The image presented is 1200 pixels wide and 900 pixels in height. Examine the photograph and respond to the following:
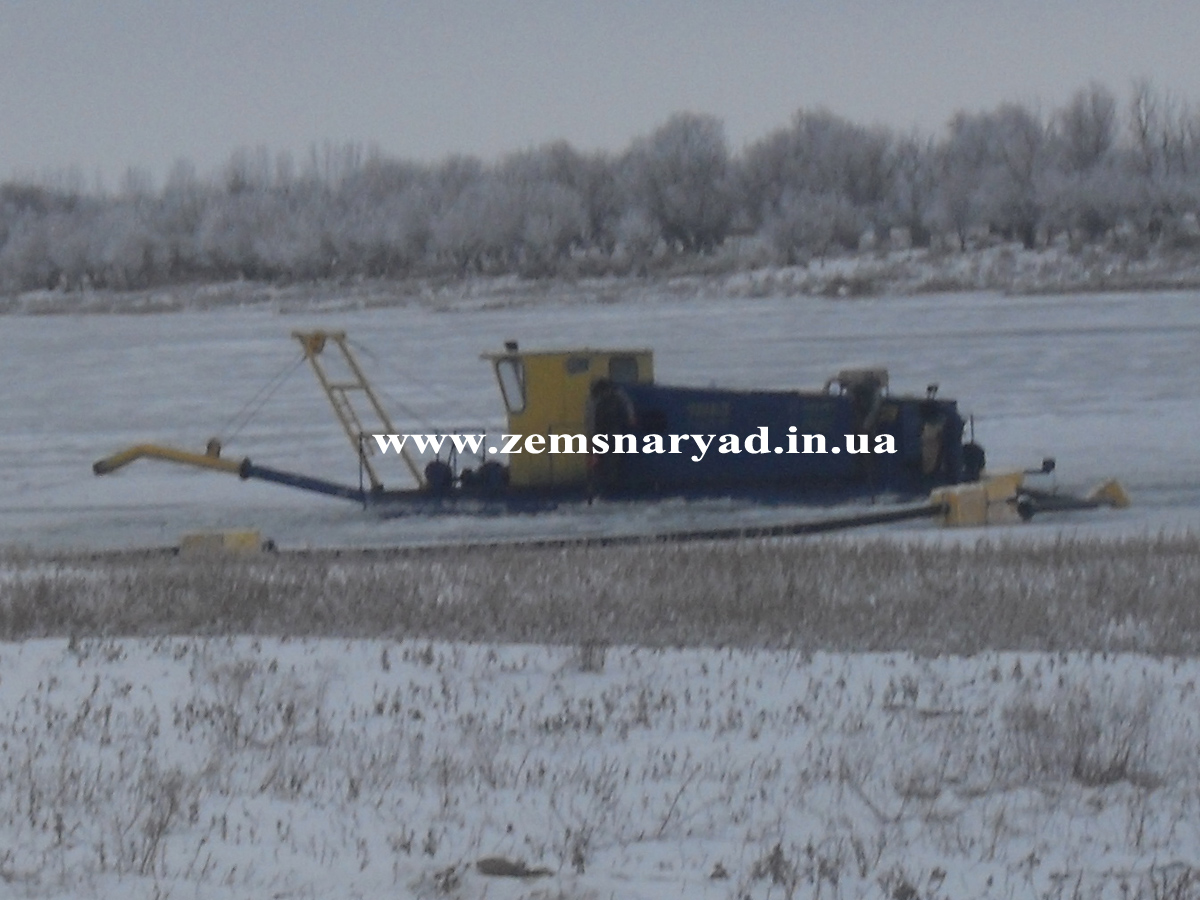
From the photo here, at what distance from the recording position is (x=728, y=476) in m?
20.6

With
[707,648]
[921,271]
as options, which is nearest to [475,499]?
[707,648]

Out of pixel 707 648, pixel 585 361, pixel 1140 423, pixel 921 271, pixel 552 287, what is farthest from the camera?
pixel 552 287

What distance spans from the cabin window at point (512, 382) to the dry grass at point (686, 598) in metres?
6.46

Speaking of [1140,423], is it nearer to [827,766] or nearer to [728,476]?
[728,476]

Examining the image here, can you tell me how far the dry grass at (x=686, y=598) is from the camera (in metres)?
9.39

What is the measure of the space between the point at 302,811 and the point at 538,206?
93.8 m

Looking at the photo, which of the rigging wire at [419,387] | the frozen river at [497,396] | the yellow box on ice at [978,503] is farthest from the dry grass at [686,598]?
the rigging wire at [419,387]

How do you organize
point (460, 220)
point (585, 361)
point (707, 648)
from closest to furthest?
point (707, 648) < point (585, 361) < point (460, 220)

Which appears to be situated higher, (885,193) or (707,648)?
(885,193)

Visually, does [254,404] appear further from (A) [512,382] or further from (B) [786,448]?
(B) [786,448]

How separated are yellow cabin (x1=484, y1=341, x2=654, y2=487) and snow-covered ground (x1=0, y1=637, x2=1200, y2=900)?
39.0 ft

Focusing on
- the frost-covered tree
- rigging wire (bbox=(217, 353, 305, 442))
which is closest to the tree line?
the frost-covered tree

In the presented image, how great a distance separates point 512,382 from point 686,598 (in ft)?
33.1

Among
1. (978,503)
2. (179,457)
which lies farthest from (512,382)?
(978,503)
